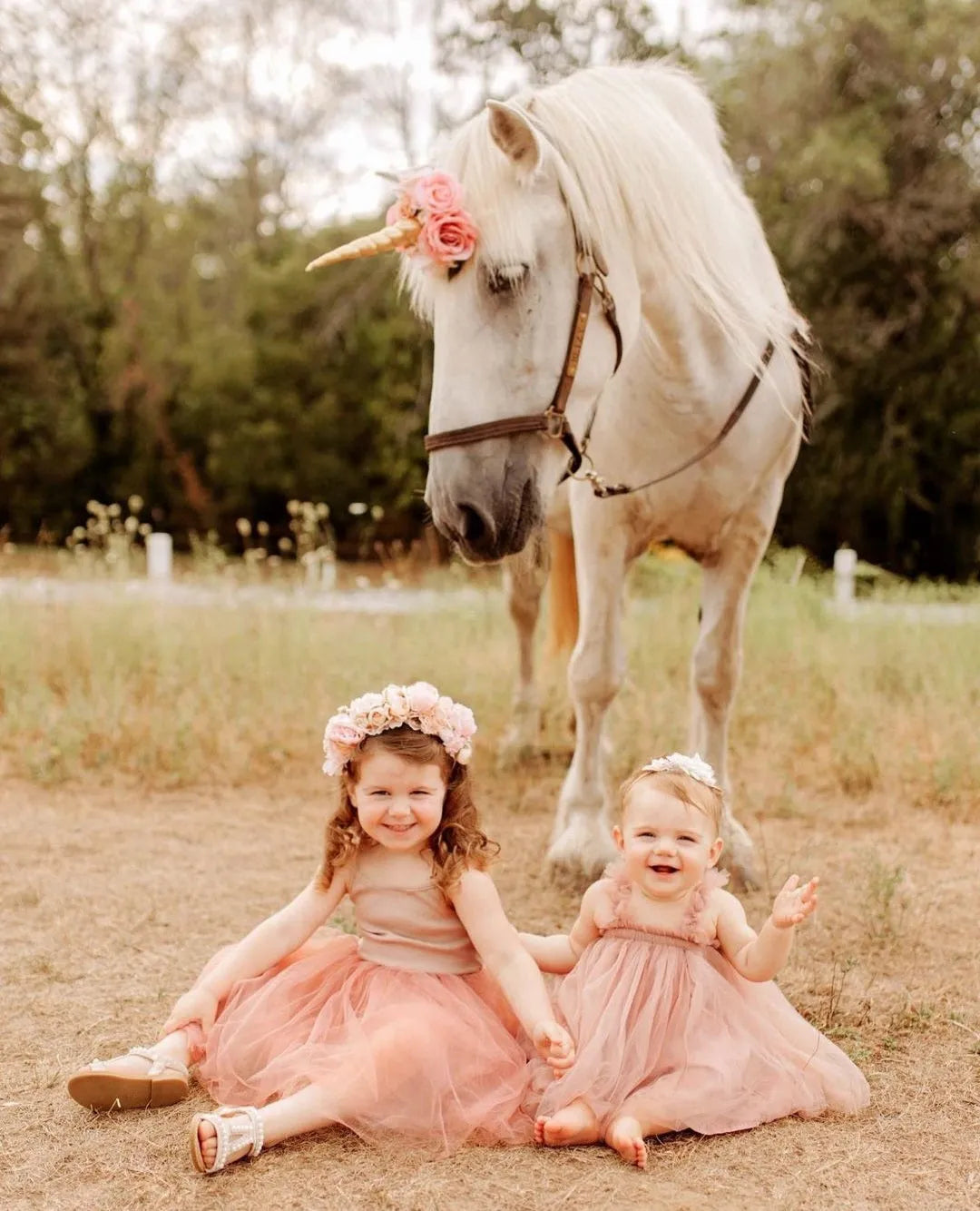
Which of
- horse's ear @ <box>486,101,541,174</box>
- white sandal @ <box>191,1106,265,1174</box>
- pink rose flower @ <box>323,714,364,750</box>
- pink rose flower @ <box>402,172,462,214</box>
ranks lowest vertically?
white sandal @ <box>191,1106,265,1174</box>

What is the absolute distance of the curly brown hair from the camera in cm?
247

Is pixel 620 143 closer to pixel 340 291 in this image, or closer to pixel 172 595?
pixel 172 595

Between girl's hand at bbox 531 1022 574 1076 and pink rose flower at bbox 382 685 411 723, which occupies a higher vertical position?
pink rose flower at bbox 382 685 411 723

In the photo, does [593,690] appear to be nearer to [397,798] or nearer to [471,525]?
[471,525]

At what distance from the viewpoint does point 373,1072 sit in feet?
7.16

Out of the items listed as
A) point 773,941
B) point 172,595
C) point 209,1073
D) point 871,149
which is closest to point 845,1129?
point 773,941

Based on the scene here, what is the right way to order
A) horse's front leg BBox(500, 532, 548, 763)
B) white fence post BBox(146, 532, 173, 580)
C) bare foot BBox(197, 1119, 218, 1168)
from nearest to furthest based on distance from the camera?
bare foot BBox(197, 1119, 218, 1168), horse's front leg BBox(500, 532, 548, 763), white fence post BBox(146, 532, 173, 580)

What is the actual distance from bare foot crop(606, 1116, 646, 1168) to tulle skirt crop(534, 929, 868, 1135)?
1.5 inches

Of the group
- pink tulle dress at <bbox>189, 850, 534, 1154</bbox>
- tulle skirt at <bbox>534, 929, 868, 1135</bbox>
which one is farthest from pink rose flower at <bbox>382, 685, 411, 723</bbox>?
tulle skirt at <bbox>534, 929, 868, 1135</bbox>

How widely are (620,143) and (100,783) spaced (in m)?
3.35

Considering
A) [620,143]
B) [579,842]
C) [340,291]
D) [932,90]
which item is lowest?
[579,842]

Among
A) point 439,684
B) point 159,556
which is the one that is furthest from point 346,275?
point 439,684

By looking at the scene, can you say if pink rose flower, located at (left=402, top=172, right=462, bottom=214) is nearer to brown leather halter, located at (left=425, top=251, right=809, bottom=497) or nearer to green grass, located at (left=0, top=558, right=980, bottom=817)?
brown leather halter, located at (left=425, top=251, right=809, bottom=497)

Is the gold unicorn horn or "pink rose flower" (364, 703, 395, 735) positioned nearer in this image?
"pink rose flower" (364, 703, 395, 735)
